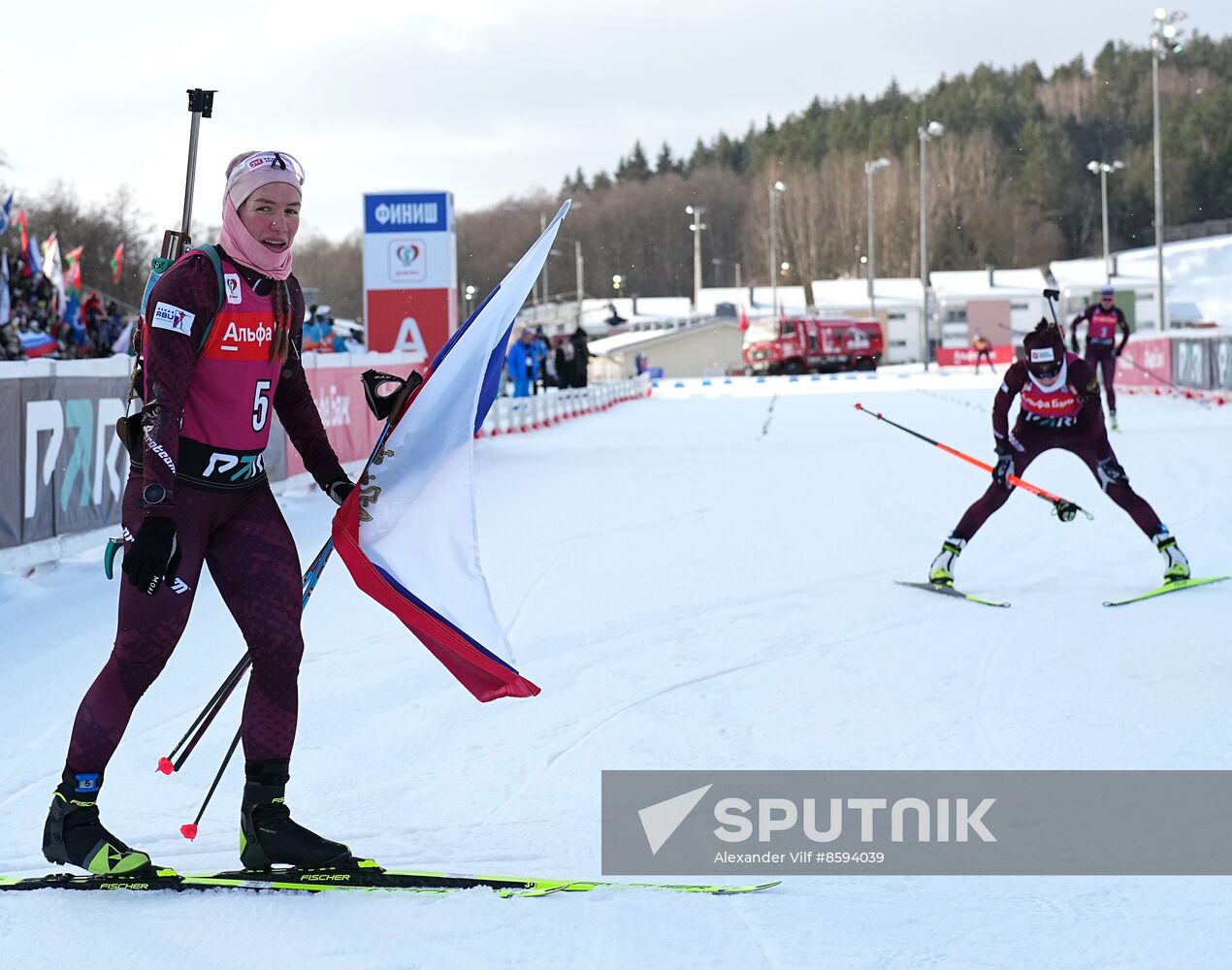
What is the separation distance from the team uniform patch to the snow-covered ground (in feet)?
4.40

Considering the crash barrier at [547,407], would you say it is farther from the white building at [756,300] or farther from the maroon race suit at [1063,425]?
the white building at [756,300]

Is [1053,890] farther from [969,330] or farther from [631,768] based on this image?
[969,330]

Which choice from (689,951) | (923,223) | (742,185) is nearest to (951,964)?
(689,951)

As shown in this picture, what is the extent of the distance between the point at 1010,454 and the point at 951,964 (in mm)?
5525

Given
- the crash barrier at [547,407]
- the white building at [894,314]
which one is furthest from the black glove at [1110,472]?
the white building at [894,314]

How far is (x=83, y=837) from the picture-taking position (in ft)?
12.2

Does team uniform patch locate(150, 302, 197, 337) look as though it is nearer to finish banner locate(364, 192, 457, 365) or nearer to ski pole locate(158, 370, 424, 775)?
ski pole locate(158, 370, 424, 775)

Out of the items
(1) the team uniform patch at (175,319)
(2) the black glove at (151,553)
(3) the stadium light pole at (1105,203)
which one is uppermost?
(3) the stadium light pole at (1105,203)

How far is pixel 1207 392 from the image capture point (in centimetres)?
2669

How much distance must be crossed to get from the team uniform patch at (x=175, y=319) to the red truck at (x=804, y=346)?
53.9 meters

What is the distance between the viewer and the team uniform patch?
3535 mm

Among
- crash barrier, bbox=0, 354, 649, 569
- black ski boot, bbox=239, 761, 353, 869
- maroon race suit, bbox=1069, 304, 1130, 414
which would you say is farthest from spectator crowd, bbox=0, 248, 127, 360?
black ski boot, bbox=239, 761, 353, 869

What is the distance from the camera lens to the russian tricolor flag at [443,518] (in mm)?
3920

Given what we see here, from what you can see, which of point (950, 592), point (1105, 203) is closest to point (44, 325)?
point (950, 592)
